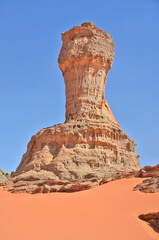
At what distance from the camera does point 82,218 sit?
11281 millimetres

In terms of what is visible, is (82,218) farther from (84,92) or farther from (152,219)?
(84,92)

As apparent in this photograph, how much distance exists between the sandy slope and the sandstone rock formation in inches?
233

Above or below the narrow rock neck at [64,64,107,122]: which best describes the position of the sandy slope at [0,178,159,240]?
below

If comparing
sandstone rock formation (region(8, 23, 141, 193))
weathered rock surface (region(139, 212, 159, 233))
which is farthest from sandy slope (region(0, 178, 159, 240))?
sandstone rock formation (region(8, 23, 141, 193))

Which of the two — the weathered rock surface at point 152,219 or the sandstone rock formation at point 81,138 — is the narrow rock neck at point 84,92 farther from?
the weathered rock surface at point 152,219

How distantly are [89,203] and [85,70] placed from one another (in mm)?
19292

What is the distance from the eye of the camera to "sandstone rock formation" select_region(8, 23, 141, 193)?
24094 mm

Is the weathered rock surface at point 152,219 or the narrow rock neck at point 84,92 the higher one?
the narrow rock neck at point 84,92

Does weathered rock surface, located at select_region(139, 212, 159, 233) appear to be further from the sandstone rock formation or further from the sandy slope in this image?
the sandstone rock formation

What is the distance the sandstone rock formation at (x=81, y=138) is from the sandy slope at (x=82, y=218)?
19.5 feet

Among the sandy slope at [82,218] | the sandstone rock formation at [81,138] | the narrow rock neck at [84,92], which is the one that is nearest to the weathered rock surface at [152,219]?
the sandy slope at [82,218]

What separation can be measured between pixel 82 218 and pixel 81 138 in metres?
15.7

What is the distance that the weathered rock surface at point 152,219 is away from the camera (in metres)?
10.6

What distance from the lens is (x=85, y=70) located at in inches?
1215
